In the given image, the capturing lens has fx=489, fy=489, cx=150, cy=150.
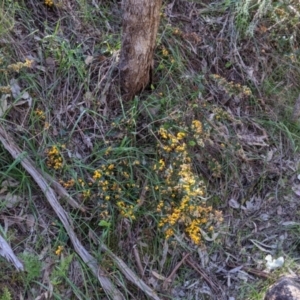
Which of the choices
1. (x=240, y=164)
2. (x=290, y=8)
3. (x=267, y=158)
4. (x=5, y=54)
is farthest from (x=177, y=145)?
(x=290, y=8)

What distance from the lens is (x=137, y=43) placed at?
9.57 ft

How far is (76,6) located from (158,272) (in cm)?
187

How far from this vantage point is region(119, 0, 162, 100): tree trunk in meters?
2.78

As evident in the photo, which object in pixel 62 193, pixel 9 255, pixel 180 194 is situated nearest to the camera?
pixel 9 255

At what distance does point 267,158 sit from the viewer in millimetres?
3389

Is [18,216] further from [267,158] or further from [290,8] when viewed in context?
[290,8]

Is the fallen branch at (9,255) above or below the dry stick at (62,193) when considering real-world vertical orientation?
below

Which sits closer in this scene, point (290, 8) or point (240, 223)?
point (240, 223)

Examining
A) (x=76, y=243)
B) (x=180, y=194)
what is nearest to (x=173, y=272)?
(x=180, y=194)

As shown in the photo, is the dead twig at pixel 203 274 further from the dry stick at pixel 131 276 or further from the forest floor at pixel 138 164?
the dry stick at pixel 131 276

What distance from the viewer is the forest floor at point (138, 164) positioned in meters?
2.69

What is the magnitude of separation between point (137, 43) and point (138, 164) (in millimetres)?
723

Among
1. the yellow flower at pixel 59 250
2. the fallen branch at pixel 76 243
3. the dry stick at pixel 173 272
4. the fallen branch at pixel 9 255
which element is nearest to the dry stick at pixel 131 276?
the fallen branch at pixel 76 243

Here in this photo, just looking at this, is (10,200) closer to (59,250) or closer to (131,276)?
(59,250)
